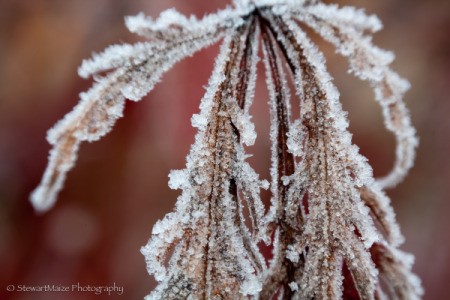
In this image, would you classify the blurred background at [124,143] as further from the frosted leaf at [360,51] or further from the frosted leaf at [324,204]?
the frosted leaf at [324,204]

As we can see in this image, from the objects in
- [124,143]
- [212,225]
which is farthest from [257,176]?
A: [124,143]

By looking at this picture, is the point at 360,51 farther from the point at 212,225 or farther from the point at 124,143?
the point at 124,143

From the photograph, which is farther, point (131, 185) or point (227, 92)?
point (131, 185)

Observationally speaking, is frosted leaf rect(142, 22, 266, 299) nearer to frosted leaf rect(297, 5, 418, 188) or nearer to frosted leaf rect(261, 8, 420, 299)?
frosted leaf rect(261, 8, 420, 299)

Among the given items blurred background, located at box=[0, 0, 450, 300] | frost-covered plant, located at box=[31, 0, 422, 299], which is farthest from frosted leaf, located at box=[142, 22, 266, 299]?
blurred background, located at box=[0, 0, 450, 300]

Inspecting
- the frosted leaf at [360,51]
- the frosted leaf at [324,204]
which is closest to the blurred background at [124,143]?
the frosted leaf at [360,51]

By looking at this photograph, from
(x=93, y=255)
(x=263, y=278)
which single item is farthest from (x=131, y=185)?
(x=263, y=278)

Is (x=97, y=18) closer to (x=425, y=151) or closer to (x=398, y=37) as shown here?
(x=398, y=37)
